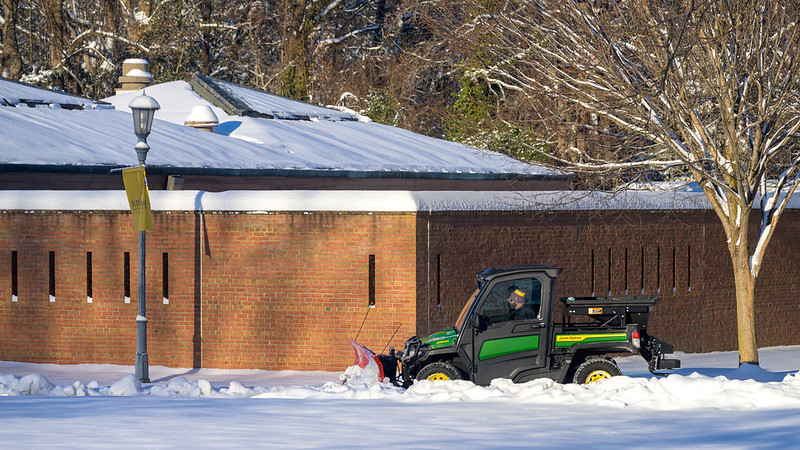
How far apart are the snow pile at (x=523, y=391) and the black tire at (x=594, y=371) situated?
538mm

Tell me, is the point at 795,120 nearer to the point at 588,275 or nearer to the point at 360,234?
the point at 588,275

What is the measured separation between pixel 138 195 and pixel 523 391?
6481mm

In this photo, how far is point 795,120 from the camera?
59.0ft

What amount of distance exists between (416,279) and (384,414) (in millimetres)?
6011

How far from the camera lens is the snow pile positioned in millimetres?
12414

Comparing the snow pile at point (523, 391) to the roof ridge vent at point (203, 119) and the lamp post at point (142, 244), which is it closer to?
the lamp post at point (142, 244)

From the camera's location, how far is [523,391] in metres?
13.1

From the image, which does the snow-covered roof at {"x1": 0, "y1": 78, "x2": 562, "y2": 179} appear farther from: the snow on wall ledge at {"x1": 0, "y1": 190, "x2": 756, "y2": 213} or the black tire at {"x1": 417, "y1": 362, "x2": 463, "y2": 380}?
the black tire at {"x1": 417, "y1": 362, "x2": 463, "y2": 380}

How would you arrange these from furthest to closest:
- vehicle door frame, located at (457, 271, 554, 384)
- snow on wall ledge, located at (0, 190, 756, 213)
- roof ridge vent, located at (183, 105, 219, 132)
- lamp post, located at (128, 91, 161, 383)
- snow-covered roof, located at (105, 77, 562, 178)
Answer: roof ridge vent, located at (183, 105, 219, 132) → snow-covered roof, located at (105, 77, 562, 178) → snow on wall ledge, located at (0, 190, 756, 213) → lamp post, located at (128, 91, 161, 383) → vehicle door frame, located at (457, 271, 554, 384)

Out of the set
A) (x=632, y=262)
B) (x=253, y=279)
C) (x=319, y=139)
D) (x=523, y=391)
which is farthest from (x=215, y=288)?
(x=319, y=139)

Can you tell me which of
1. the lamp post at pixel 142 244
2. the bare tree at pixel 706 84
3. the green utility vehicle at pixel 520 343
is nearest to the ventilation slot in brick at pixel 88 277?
the lamp post at pixel 142 244

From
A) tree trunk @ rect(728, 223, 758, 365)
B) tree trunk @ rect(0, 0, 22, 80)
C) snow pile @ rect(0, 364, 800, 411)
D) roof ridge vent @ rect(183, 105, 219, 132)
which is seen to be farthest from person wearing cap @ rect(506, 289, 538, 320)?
tree trunk @ rect(0, 0, 22, 80)

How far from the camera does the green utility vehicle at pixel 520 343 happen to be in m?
13.9

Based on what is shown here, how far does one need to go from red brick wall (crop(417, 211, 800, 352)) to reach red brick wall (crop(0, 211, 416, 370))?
2.18ft
